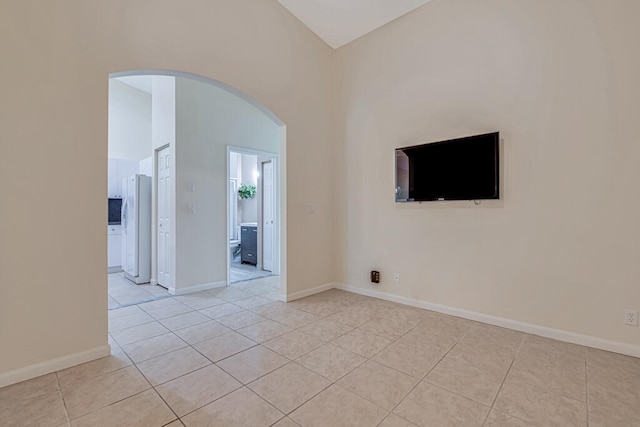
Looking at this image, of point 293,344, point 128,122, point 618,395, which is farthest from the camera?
point 128,122

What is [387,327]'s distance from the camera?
298 centimetres

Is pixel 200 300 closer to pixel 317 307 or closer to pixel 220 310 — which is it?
pixel 220 310

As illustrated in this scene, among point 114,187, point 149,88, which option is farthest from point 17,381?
point 149,88

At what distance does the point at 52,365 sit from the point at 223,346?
118 cm

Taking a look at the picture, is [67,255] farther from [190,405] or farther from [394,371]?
[394,371]

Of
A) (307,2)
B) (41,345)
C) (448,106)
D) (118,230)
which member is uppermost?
(307,2)

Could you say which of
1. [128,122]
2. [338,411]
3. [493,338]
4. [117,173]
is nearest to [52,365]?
[338,411]

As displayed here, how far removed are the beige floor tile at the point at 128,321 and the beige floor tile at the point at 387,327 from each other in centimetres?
229

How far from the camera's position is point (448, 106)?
3.31 meters

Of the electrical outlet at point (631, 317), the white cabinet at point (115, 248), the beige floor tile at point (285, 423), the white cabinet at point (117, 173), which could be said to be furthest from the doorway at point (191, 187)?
the electrical outlet at point (631, 317)

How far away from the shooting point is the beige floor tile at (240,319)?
3.06 meters

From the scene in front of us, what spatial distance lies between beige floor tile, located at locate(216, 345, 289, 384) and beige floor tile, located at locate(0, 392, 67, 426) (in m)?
0.92

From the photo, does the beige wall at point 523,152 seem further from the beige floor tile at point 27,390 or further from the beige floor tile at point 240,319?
the beige floor tile at point 27,390

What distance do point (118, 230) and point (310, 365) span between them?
18.6ft
